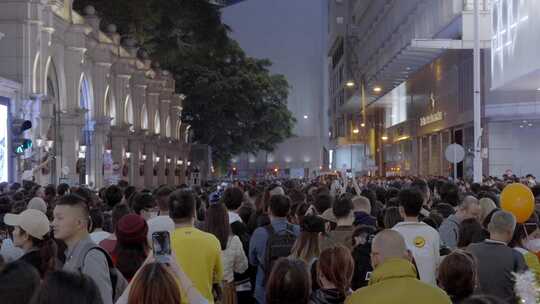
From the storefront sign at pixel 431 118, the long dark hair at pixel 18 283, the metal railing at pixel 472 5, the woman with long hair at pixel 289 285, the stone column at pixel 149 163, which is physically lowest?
the woman with long hair at pixel 289 285

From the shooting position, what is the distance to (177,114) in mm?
65500

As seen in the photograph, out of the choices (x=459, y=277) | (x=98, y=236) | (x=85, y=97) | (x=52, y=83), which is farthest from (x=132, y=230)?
(x=85, y=97)

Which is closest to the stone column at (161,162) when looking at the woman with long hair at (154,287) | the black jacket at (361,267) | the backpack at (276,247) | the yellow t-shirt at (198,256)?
the backpack at (276,247)

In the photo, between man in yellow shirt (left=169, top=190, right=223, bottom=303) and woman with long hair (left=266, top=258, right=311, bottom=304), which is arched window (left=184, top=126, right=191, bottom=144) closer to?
man in yellow shirt (left=169, top=190, right=223, bottom=303)

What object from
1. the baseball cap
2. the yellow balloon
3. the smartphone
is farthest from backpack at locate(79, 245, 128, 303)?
the yellow balloon

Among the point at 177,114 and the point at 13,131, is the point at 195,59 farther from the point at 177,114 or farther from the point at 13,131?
the point at 13,131

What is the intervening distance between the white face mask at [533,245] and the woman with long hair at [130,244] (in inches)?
140

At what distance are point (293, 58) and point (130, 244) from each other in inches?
4202

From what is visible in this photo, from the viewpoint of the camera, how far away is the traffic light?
2780 cm

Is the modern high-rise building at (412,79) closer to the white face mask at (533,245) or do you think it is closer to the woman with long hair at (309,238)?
the white face mask at (533,245)

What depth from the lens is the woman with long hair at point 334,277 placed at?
256 inches

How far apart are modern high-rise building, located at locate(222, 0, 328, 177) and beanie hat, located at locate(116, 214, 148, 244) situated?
100m

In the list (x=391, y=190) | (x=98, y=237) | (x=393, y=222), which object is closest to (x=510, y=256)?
(x=393, y=222)

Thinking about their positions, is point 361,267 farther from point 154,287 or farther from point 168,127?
point 168,127
